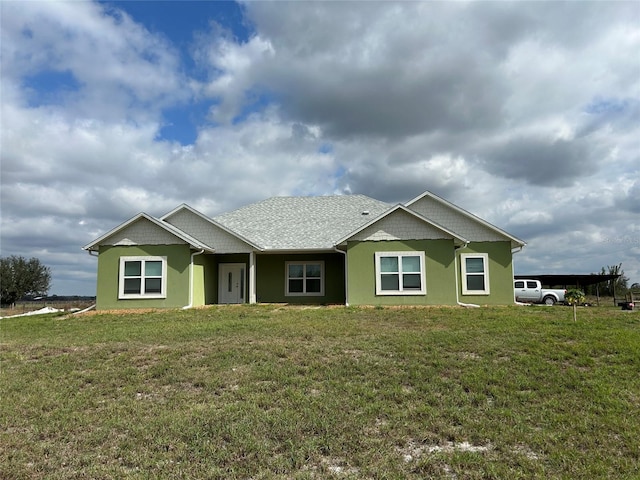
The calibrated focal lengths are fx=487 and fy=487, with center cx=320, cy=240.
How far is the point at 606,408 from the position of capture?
6672 millimetres

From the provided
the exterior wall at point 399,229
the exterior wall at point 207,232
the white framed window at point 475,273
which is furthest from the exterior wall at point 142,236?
the white framed window at point 475,273

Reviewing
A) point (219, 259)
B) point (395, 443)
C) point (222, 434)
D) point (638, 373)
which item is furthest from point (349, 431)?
Answer: point (219, 259)

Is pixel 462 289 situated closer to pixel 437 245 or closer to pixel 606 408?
pixel 437 245

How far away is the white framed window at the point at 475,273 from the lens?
2097 cm

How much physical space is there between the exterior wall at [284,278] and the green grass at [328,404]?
10388 millimetres

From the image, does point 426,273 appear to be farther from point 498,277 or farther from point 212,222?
point 212,222

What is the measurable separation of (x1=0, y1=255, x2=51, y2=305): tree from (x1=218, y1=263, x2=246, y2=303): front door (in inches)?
1351

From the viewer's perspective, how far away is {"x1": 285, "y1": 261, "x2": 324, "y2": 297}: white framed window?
22.5 m

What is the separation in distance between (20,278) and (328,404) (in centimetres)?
5059

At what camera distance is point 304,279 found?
893 inches

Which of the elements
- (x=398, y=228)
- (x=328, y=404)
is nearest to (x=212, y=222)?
(x=398, y=228)

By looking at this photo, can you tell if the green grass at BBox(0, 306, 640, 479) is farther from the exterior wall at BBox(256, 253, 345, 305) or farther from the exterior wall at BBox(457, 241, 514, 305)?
the exterior wall at BBox(256, 253, 345, 305)

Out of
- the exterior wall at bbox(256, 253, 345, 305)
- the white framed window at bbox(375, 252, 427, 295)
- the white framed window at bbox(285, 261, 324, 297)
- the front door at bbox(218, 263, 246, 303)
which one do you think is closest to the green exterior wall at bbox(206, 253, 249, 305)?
the front door at bbox(218, 263, 246, 303)

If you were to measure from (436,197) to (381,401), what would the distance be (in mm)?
16225
